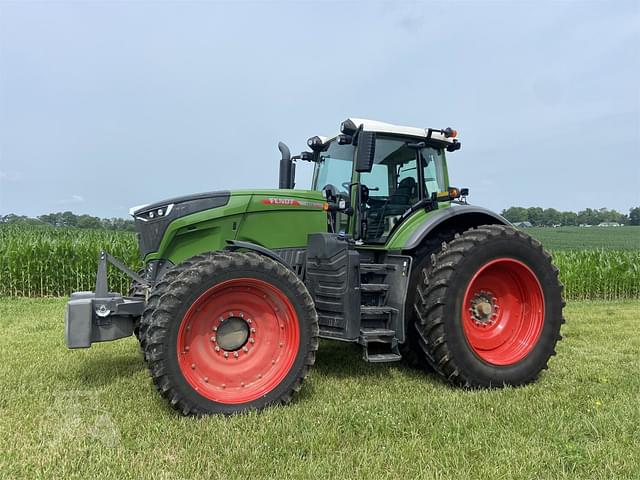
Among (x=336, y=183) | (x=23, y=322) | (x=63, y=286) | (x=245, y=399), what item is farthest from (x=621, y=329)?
(x=63, y=286)

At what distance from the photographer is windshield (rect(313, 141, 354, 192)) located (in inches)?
202

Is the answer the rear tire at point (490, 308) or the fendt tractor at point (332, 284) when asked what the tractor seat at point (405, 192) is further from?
the rear tire at point (490, 308)

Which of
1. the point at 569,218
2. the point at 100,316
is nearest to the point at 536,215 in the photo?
the point at 569,218

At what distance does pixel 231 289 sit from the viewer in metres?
3.81

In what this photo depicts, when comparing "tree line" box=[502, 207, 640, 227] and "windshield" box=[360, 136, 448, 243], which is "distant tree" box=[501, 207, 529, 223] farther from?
"windshield" box=[360, 136, 448, 243]

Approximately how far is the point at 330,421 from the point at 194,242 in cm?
185

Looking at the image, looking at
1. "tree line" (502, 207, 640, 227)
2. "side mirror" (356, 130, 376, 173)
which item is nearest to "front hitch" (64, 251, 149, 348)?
"side mirror" (356, 130, 376, 173)

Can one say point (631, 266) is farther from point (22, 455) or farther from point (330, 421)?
point (22, 455)

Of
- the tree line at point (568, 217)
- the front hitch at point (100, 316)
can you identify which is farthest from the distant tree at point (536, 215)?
the front hitch at point (100, 316)

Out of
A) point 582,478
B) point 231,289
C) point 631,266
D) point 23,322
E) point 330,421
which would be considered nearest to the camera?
point 582,478

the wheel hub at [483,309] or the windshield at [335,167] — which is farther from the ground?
the windshield at [335,167]

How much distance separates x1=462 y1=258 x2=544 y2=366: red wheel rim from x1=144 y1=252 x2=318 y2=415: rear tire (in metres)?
1.73

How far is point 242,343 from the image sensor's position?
390cm

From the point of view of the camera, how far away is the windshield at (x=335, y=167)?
16.9 feet
